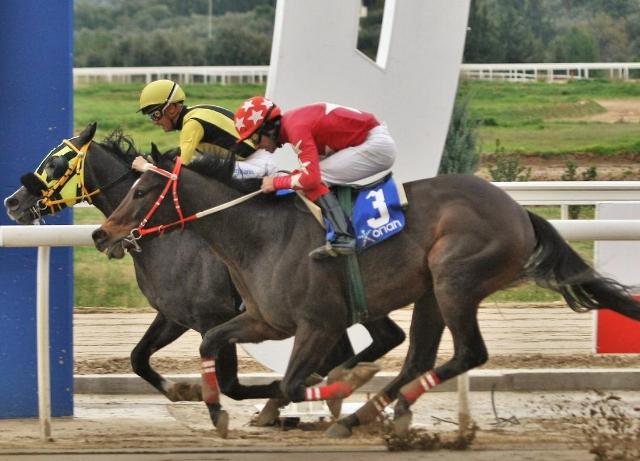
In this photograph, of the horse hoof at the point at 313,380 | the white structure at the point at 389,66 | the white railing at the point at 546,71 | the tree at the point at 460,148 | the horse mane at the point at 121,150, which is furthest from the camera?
the white railing at the point at 546,71

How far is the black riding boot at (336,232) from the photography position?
17.6ft

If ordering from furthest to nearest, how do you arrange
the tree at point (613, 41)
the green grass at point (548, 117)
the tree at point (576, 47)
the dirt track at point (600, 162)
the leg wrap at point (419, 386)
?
the tree at point (613, 41), the tree at point (576, 47), the green grass at point (548, 117), the dirt track at point (600, 162), the leg wrap at point (419, 386)

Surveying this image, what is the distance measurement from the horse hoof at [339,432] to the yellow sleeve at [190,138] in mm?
1407

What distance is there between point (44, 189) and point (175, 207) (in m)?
0.92

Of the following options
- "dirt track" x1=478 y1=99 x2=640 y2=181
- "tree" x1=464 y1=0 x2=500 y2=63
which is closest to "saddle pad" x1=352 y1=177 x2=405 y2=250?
"dirt track" x1=478 y1=99 x2=640 y2=181

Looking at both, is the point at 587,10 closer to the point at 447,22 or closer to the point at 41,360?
the point at 447,22

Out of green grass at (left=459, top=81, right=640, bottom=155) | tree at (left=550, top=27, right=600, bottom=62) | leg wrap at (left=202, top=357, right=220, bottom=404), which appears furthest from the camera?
tree at (left=550, top=27, right=600, bottom=62)

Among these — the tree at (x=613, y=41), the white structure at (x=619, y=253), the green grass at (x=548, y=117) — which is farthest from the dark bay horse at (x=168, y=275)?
the tree at (x=613, y=41)

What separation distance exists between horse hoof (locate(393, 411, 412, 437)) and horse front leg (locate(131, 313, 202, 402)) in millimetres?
1110

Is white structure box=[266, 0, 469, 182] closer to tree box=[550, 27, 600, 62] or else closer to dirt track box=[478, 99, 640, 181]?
dirt track box=[478, 99, 640, 181]

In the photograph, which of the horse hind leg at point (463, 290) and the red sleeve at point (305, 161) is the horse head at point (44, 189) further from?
the horse hind leg at point (463, 290)

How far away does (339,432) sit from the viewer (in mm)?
5527

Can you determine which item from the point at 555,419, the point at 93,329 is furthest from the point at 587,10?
the point at 555,419

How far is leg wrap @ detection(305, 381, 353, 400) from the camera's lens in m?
5.39
